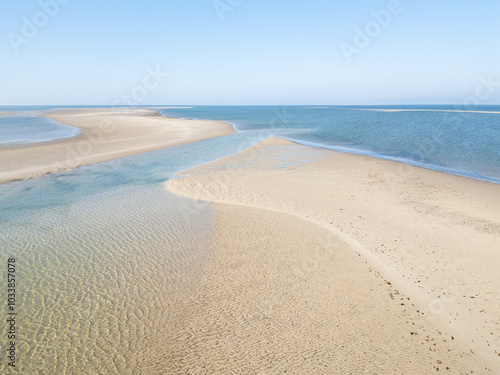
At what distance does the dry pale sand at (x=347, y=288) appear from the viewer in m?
5.79

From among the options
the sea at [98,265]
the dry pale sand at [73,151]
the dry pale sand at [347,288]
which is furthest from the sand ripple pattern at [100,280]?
the dry pale sand at [73,151]

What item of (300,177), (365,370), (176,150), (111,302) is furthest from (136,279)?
(176,150)

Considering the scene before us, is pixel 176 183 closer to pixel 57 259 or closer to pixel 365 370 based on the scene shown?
pixel 57 259

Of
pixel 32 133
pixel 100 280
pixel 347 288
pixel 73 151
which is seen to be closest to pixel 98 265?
pixel 100 280

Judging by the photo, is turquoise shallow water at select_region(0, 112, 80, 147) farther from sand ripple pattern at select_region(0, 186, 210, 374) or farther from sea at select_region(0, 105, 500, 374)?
sand ripple pattern at select_region(0, 186, 210, 374)

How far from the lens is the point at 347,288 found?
25.7ft

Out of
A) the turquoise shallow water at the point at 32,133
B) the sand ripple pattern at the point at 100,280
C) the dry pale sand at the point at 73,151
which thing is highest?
the turquoise shallow water at the point at 32,133

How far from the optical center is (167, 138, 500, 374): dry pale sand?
5.79 meters

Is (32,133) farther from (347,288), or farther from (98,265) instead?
(347,288)

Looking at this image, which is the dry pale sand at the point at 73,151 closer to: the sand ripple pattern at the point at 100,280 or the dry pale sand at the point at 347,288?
the sand ripple pattern at the point at 100,280

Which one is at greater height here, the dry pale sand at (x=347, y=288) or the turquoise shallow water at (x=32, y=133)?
the turquoise shallow water at (x=32, y=133)

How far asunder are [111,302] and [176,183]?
11.6 meters

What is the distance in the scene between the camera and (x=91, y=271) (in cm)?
885

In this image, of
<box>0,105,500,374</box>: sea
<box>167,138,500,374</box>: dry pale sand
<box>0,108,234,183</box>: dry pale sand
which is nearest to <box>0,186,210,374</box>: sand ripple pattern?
<box>0,105,500,374</box>: sea
